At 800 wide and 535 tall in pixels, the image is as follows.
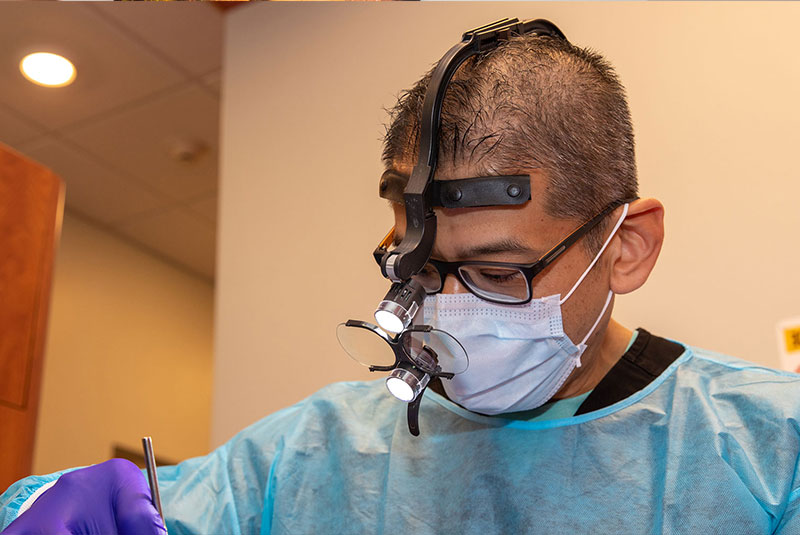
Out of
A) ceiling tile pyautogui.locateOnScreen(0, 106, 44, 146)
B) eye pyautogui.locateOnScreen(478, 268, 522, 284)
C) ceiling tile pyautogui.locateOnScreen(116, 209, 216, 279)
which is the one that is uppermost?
ceiling tile pyautogui.locateOnScreen(0, 106, 44, 146)

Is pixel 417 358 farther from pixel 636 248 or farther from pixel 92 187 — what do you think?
pixel 92 187

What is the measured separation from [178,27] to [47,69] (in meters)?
0.54

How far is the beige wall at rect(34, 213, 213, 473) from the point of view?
4.09 m

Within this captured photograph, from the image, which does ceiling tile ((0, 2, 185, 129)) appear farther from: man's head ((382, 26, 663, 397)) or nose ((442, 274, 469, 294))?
nose ((442, 274, 469, 294))

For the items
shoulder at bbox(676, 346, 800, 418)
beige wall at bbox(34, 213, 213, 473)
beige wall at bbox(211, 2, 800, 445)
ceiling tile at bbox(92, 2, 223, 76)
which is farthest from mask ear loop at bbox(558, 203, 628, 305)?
beige wall at bbox(34, 213, 213, 473)

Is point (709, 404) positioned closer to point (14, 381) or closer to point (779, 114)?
point (779, 114)

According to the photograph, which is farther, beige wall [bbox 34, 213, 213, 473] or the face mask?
beige wall [bbox 34, 213, 213, 473]

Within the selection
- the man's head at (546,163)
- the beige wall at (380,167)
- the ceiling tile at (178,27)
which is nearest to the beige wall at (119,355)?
the ceiling tile at (178,27)

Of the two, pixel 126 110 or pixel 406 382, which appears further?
pixel 126 110

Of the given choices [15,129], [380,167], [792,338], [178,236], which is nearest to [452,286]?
[792,338]

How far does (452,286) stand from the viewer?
124 centimetres

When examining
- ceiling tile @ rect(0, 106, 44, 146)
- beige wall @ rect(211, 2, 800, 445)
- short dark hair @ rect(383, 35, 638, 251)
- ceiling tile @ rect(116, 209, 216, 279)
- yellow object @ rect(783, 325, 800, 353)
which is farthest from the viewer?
ceiling tile @ rect(116, 209, 216, 279)

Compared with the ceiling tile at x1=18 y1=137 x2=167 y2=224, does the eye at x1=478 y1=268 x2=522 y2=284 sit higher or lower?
lower

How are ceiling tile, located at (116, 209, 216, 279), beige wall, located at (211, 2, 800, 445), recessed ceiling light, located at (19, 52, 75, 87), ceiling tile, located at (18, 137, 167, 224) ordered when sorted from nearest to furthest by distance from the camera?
1. beige wall, located at (211, 2, 800, 445)
2. recessed ceiling light, located at (19, 52, 75, 87)
3. ceiling tile, located at (18, 137, 167, 224)
4. ceiling tile, located at (116, 209, 216, 279)
